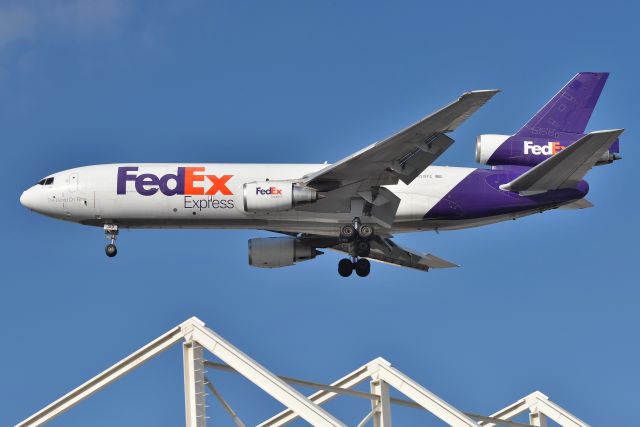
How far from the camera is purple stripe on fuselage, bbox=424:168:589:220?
48.0 m

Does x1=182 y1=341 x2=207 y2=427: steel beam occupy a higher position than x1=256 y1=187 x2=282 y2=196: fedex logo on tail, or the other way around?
x1=256 y1=187 x2=282 y2=196: fedex logo on tail

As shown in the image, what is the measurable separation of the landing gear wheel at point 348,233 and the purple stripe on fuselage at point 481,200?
3.21 m

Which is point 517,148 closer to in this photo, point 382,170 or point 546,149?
point 546,149

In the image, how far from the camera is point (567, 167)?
45625 millimetres

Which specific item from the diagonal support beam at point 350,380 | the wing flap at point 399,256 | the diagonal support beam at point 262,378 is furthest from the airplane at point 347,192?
the diagonal support beam at point 262,378

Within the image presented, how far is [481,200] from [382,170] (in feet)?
15.4

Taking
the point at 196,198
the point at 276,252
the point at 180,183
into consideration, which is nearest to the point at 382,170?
the point at 276,252

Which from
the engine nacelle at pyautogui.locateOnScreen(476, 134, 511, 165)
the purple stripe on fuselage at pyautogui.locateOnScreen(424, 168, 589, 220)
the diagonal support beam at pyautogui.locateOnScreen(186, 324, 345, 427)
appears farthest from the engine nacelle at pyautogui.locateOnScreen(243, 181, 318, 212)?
the diagonal support beam at pyautogui.locateOnScreen(186, 324, 345, 427)

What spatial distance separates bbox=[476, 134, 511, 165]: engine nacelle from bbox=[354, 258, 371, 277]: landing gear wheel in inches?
236

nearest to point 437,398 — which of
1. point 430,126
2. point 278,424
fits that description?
point 278,424

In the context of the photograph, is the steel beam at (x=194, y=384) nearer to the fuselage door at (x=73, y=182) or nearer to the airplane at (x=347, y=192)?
the airplane at (x=347, y=192)

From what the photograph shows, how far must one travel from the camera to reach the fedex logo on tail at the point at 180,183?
156ft

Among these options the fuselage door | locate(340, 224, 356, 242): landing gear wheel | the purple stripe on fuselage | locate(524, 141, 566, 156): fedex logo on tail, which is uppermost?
locate(524, 141, 566, 156): fedex logo on tail

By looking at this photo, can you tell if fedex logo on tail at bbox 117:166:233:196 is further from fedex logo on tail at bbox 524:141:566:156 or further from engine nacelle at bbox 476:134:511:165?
fedex logo on tail at bbox 524:141:566:156
